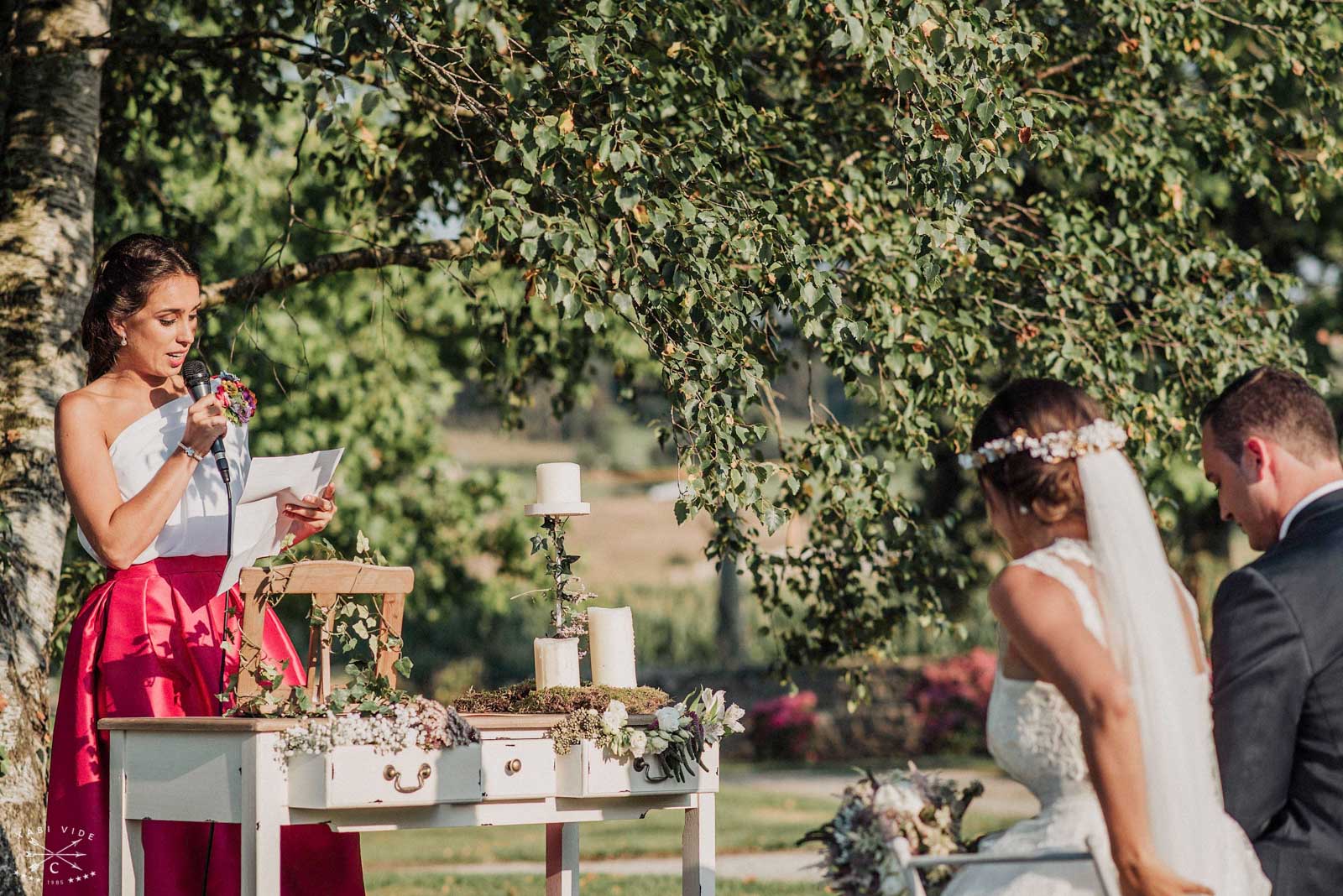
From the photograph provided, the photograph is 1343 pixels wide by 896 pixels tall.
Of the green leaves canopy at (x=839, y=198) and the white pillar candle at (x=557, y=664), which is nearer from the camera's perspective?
the white pillar candle at (x=557, y=664)

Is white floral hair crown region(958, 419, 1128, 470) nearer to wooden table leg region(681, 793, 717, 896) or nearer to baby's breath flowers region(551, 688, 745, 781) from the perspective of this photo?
baby's breath flowers region(551, 688, 745, 781)

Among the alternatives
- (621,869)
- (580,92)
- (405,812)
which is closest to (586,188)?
(580,92)

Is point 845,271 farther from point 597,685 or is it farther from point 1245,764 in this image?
point 1245,764

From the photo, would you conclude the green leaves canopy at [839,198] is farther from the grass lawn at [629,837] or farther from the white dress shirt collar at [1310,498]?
the grass lawn at [629,837]

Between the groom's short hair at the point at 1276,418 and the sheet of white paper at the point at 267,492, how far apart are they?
2.09 meters

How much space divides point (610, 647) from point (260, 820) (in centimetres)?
113

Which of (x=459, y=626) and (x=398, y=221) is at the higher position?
(x=398, y=221)

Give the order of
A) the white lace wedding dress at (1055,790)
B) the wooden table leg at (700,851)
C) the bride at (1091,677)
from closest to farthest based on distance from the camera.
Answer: the bride at (1091,677) → the white lace wedding dress at (1055,790) → the wooden table leg at (700,851)

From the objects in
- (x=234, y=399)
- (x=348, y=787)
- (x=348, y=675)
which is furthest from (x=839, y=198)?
(x=348, y=787)

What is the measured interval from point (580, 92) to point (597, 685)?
181 cm

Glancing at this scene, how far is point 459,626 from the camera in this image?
63.7 feet

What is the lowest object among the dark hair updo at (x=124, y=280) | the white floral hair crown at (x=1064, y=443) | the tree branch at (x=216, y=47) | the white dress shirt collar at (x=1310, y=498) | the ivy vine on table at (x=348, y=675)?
the ivy vine on table at (x=348, y=675)

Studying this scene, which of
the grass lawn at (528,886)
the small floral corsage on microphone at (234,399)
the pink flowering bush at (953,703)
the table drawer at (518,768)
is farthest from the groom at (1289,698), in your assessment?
the pink flowering bush at (953,703)

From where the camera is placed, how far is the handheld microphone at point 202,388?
12.2 ft
